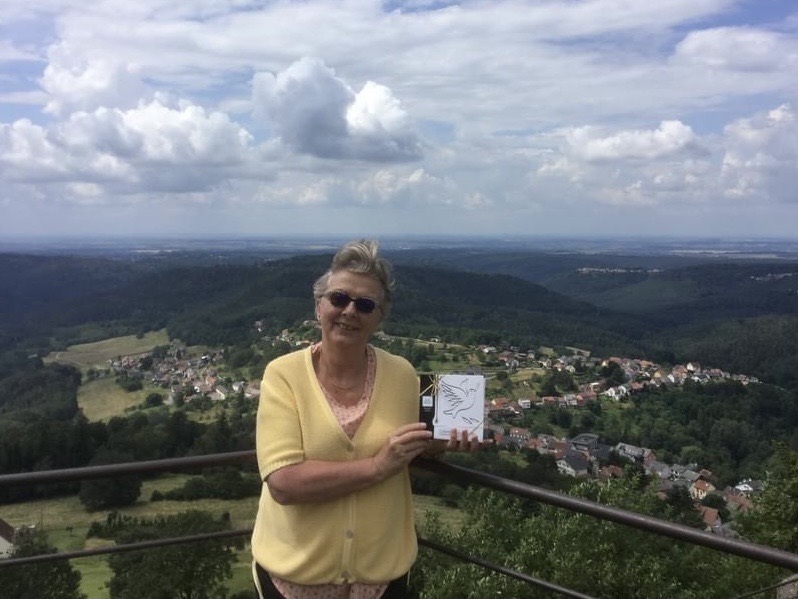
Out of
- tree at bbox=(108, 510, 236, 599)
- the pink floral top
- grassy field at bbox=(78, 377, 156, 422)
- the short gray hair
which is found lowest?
grassy field at bbox=(78, 377, 156, 422)

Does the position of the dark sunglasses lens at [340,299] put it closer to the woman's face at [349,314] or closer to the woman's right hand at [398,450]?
the woman's face at [349,314]

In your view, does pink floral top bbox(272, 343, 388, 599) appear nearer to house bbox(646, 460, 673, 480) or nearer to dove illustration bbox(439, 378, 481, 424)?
dove illustration bbox(439, 378, 481, 424)

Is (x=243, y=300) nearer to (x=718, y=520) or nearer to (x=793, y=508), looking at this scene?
(x=718, y=520)

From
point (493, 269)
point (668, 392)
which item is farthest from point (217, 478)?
point (493, 269)

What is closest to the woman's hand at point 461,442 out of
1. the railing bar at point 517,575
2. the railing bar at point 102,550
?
the railing bar at point 517,575

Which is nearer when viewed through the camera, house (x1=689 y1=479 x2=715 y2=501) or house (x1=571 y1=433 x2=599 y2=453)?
house (x1=689 y1=479 x2=715 y2=501)

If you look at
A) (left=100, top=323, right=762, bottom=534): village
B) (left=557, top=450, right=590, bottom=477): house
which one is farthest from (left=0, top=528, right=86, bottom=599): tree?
(left=557, top=450, right=590, bottom=477): house
